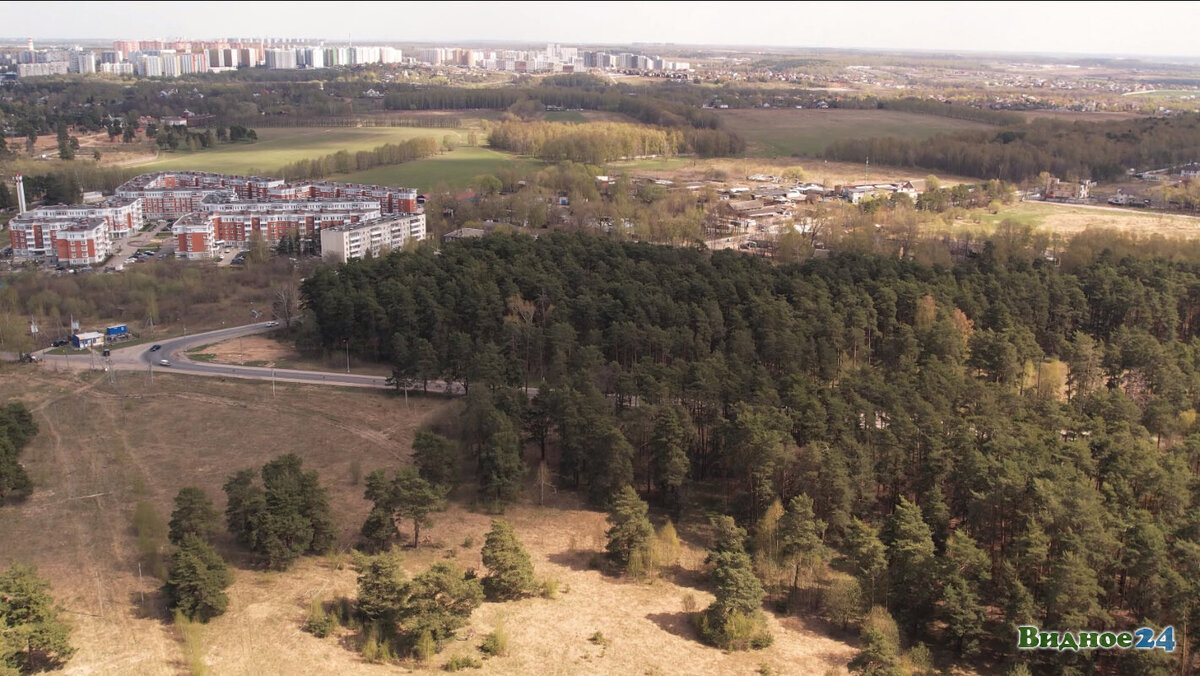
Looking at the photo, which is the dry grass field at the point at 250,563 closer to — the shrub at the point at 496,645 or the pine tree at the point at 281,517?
the shrub at the point at 496,645

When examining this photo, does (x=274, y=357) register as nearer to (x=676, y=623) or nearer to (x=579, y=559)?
(x=579, y=559)

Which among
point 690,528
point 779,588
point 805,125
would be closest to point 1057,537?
point 779,588

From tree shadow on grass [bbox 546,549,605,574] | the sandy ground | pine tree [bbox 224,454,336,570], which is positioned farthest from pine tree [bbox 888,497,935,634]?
the sandy ground

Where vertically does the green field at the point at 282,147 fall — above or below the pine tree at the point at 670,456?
above

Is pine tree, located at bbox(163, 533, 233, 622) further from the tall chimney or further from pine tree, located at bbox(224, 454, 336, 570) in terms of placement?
the tall chimney

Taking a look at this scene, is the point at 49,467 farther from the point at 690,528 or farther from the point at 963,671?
the point at 963,671

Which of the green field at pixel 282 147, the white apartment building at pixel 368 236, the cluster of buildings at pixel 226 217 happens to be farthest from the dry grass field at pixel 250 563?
the green field at pixel 282 147
